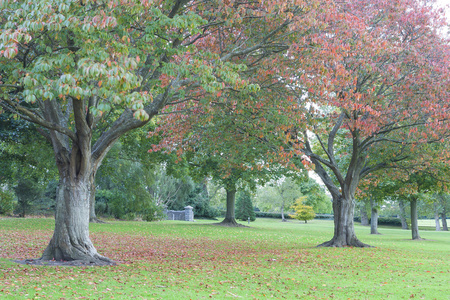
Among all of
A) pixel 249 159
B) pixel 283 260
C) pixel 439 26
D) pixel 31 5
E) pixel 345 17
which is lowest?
pixel 283 260

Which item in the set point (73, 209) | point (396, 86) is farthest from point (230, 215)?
point (73, 209)

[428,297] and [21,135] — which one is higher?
[21,135]

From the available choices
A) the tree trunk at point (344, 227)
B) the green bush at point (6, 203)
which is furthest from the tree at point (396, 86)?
the green bush at point (6, 203)

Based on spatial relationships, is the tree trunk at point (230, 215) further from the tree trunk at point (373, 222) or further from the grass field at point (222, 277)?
the grass field at point (222, 277)

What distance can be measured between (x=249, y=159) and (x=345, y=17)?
7793 mm

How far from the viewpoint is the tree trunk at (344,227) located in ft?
60.8

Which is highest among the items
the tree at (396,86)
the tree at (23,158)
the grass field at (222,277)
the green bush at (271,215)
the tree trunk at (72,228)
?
the tree at (396,86)

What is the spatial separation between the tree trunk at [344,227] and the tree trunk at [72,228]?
11.5 metres

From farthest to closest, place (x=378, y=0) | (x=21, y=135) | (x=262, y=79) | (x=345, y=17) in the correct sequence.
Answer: (x=21, y=135), (x=378, y=0), (x=262, y=79), (x=345, y=17)

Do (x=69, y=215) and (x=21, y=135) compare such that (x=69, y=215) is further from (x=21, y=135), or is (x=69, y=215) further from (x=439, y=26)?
(x=439, y=26)

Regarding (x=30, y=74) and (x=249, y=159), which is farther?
(x=249, y=159)

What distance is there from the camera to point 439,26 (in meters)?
15.7

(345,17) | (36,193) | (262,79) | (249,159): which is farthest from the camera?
(36,193)

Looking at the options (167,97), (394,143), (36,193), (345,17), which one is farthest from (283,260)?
(36,193)
